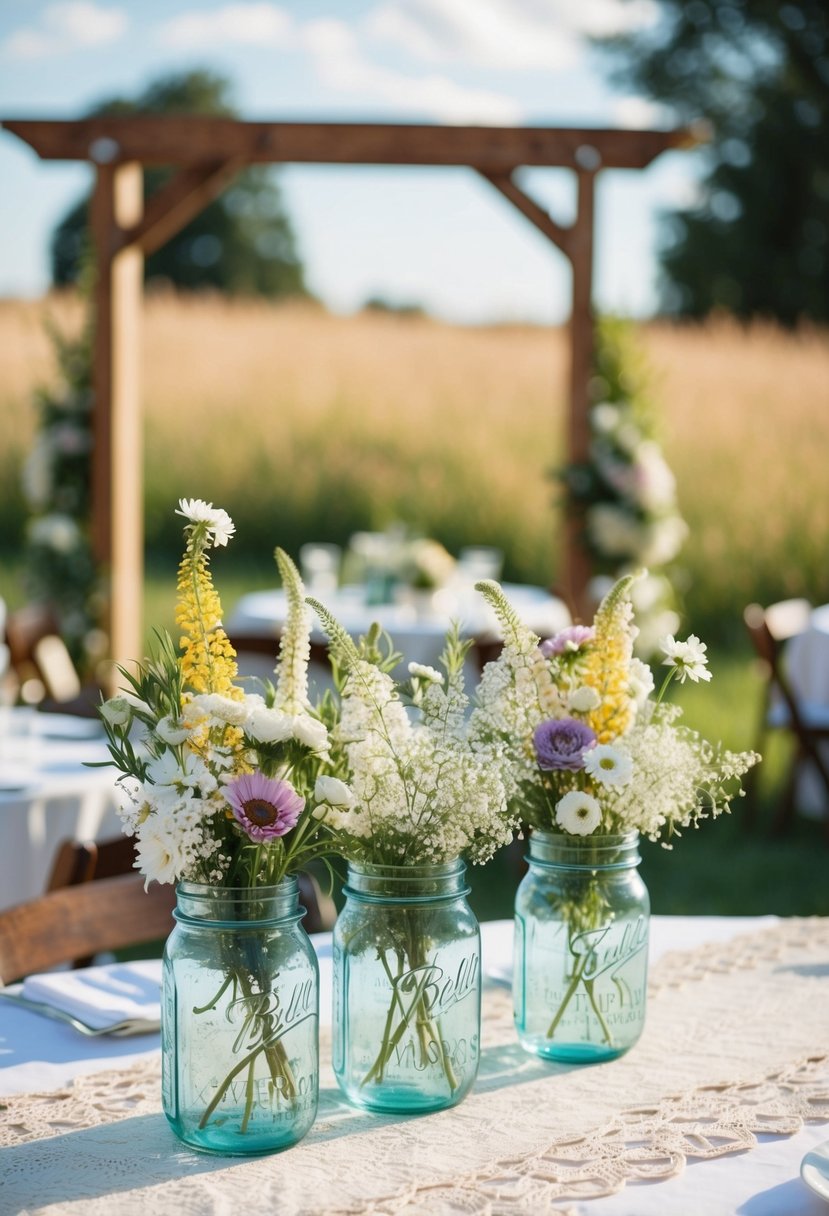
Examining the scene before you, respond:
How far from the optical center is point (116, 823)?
3.55 m

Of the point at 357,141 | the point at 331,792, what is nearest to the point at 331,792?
the point at 331,792

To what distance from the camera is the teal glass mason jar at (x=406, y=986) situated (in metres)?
1.44

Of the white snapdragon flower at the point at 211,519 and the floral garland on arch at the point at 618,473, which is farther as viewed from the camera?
the floral garland on arch at the point at 618,473

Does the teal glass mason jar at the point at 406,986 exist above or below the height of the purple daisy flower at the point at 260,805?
below

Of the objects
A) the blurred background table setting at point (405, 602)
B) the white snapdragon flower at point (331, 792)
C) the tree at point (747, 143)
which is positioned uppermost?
the tree at point (747, 143)

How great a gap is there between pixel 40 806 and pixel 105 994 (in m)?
1.59

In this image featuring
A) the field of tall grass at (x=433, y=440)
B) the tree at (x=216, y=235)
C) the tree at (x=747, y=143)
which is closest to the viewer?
the field of tall grass at (x=433, y=440)

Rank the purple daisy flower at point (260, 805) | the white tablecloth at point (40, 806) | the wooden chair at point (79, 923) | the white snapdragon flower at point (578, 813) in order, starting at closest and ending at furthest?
the purple daisy flower at point (260, 805) < the white snapdragon flower at point (578, 813) < the wooden chair at point (79, 923) < the white tablecloth at point (40, 806)

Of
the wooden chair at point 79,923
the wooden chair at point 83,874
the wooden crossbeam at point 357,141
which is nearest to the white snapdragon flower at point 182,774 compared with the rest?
the wooden chair at point 79,923

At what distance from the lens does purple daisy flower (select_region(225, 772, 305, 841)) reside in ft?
4.24

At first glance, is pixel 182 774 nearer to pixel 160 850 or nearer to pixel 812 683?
pixel 160 850

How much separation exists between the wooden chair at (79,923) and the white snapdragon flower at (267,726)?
778 millimetres

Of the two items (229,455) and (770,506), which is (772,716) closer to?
(770,506)

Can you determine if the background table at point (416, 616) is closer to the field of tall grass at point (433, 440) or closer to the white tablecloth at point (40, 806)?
the white tablecloth at point (40, 806)
